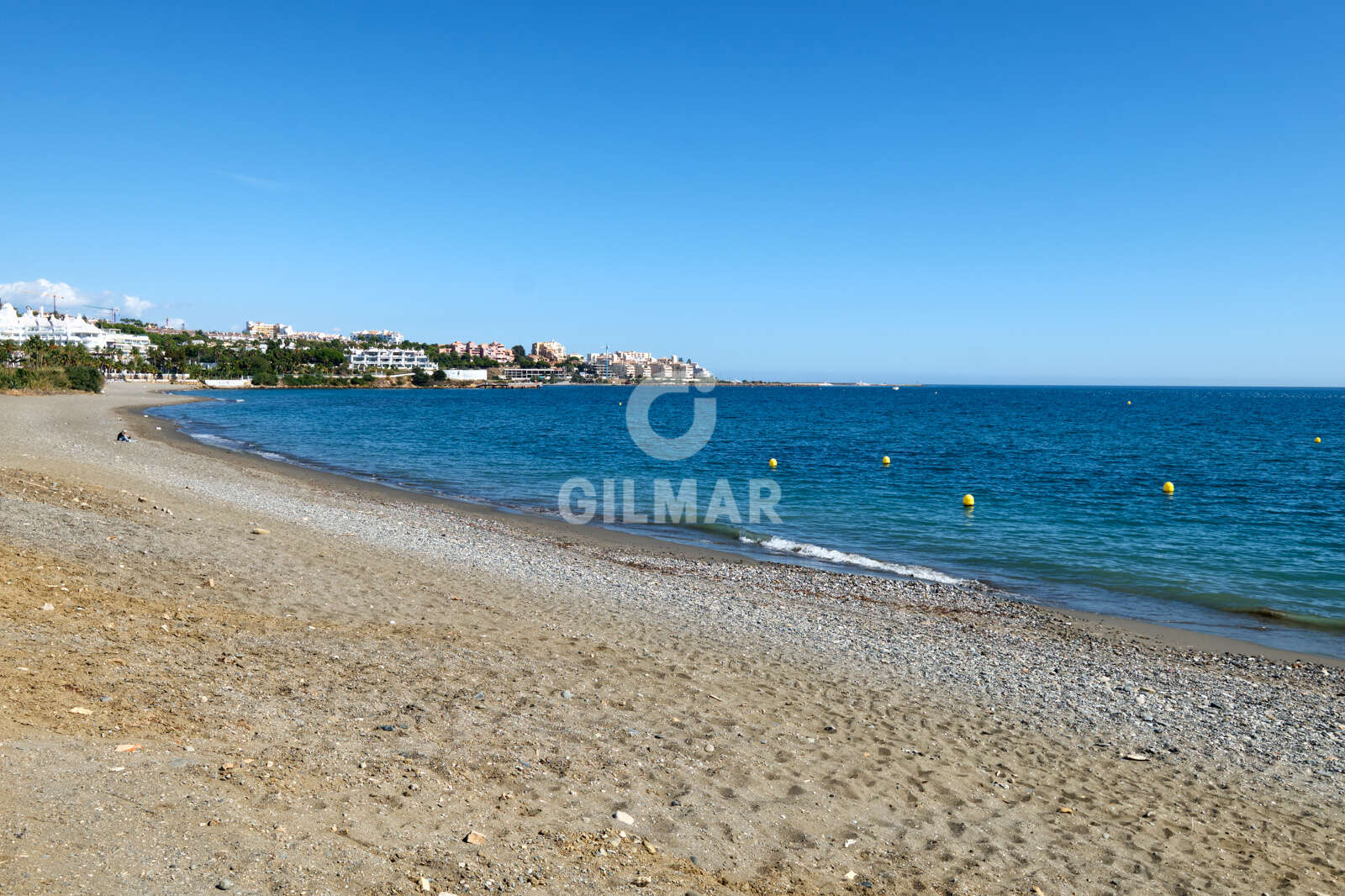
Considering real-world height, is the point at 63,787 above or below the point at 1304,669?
above

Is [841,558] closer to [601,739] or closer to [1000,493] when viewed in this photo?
[601,739]

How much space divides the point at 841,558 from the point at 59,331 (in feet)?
715

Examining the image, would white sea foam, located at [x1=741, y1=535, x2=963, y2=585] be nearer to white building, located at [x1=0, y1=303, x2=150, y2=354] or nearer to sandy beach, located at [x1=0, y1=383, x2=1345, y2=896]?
sandy beach, located at [x1=0, y1=383, x2=1345, y2=896]

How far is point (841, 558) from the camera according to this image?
20031 mm

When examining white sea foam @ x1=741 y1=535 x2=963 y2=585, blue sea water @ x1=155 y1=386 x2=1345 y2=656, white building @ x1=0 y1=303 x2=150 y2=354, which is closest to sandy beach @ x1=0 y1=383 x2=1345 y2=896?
white sea foam @ x1=741 y1=535 x2=963 y2=585

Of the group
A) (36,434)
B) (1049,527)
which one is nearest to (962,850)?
(1049,527)

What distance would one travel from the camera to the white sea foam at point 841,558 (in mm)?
18562

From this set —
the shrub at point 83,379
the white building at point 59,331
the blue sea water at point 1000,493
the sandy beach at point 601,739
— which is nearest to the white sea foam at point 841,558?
the blue sea water at point 1000,493

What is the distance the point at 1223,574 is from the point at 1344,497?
19.2 meters

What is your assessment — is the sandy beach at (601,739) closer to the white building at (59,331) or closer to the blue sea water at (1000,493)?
the blue sea water at (1000,493)

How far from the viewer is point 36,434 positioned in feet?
120

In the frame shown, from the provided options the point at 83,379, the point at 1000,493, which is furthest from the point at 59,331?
the point at 1000,493

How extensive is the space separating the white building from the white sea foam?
181 m

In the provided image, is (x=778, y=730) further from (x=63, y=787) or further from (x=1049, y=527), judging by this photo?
(x=1049, y=527)
